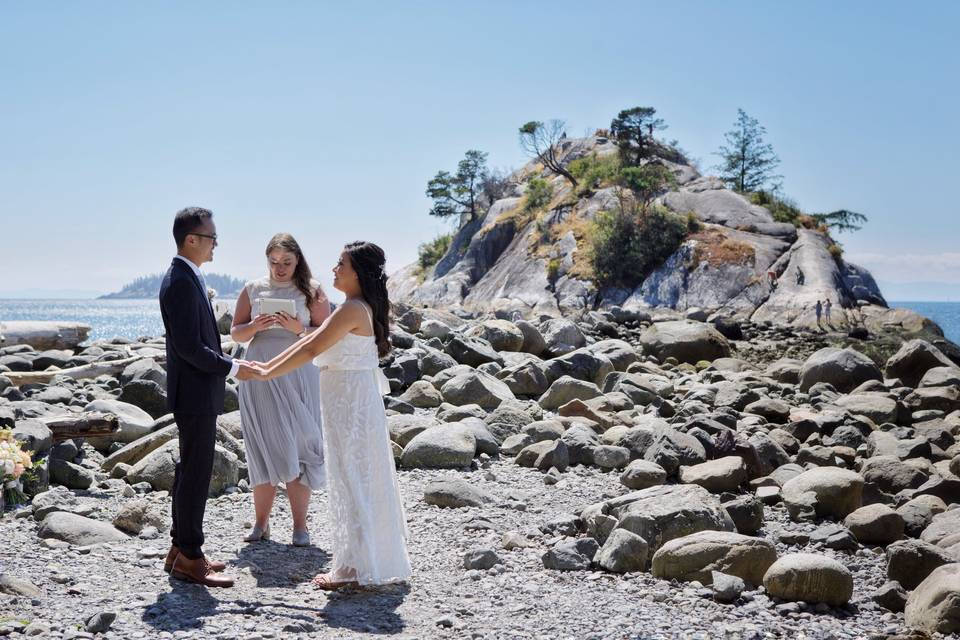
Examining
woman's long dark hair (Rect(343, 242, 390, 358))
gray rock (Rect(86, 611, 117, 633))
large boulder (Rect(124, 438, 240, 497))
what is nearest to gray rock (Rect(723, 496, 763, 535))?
woman's long dark hair (Rect(343, 242, 390, 358))

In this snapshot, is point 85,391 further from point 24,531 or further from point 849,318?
point 849,318

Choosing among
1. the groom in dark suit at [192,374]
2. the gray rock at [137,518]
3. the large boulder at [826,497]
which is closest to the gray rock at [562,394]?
the large boulder at [826,497]

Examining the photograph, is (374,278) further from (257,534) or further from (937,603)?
(937,603)

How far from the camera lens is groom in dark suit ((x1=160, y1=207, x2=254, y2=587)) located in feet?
18.5

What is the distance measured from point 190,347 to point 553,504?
4.60 m

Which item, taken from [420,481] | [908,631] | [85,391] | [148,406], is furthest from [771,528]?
[85,391]

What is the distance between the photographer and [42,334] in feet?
73.8

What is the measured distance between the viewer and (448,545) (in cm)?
758

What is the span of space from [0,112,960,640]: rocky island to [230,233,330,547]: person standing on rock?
1.59ft

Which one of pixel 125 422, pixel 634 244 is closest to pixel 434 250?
pixel 634 244

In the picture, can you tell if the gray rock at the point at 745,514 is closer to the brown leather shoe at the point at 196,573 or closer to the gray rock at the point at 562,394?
the brown leather shoe at the point at 196,573

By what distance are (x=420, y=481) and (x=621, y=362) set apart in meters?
11.4

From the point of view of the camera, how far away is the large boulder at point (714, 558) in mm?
6594

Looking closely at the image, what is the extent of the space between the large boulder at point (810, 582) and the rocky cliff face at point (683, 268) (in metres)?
30.1
